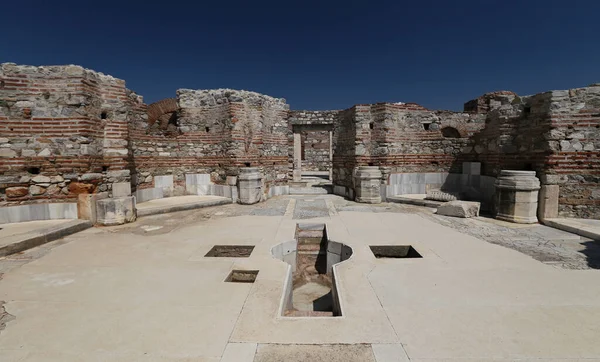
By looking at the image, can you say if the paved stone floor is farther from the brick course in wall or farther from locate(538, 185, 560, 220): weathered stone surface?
the brick course in wall

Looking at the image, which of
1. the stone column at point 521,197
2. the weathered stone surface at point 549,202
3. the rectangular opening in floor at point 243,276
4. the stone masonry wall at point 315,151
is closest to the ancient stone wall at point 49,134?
the rectangular opening in floor at point 243,276

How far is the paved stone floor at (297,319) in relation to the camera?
2.24 m

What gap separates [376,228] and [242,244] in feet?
9.12

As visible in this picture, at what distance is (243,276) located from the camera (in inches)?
147

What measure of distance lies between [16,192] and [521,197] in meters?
10.9

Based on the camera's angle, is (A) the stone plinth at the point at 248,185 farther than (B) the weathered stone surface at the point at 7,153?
Yes

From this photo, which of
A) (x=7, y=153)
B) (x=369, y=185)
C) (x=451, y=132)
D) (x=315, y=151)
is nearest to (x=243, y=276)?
(x=7, y=153)

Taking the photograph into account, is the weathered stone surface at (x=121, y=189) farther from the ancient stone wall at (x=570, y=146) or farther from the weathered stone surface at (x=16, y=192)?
the ancient stone wall at (x=570, y=146)

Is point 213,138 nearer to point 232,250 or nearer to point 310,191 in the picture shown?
point 310,191

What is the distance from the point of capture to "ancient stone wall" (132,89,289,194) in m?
9.20

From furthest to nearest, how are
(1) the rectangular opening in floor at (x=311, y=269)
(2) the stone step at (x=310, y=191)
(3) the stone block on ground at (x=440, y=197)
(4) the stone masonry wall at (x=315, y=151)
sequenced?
1. (4) the stone masonry wall at (x=315, y=151)
2. (2) the stone step at (x=310, y=191)
3. (3) the stone block on ground at (x=440, y=197)
4. (1) the rectangular opening in floor at (x=311, y=269)

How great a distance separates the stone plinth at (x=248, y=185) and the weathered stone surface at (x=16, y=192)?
193 inches

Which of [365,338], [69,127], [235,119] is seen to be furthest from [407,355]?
[235,119]

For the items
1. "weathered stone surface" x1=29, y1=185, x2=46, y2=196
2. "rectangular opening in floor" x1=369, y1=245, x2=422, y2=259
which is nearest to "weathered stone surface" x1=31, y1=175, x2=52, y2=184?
"weathered stone surface" x1=29, y1=185, x2=46, y2=196
